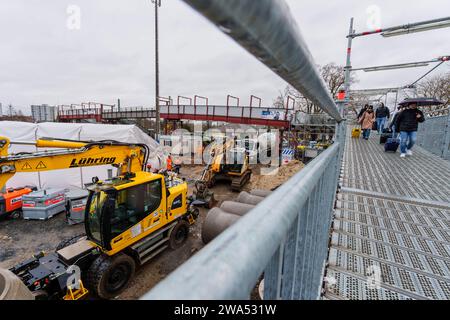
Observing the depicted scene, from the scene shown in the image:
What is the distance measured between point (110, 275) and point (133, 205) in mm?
1642

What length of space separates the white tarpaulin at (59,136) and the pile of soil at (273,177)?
313 inches

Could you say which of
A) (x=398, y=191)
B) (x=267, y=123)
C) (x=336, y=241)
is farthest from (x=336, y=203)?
(x=267, y=123)

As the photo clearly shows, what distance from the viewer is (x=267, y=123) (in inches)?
715

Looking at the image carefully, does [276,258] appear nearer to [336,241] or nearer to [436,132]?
[336,241]

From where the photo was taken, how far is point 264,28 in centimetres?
39

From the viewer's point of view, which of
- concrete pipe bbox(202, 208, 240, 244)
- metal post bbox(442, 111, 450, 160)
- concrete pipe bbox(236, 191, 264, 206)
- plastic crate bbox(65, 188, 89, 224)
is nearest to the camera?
concrete pipe bbox(202, 208, 240, 244)

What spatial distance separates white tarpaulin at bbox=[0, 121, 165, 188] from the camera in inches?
410

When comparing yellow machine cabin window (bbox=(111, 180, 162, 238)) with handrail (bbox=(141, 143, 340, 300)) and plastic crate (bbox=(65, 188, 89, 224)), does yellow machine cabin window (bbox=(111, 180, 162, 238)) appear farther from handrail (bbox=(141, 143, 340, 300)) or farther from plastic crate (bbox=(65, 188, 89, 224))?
handrail (bbox=(141, 143, 340, 300))

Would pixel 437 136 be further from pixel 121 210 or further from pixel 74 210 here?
pixel 74 210

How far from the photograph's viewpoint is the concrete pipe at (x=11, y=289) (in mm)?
2859

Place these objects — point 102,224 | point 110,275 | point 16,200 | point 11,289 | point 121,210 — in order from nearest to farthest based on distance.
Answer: point 11,289 → point 102,224 → point 110,275 → point 121,210 → point 16,200

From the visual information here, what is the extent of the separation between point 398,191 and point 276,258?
4547mm

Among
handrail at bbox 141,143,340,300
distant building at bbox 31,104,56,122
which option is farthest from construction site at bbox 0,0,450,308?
distant building at bbox 31,104,56,122

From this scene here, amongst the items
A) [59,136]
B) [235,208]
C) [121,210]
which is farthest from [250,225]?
[59,136]
